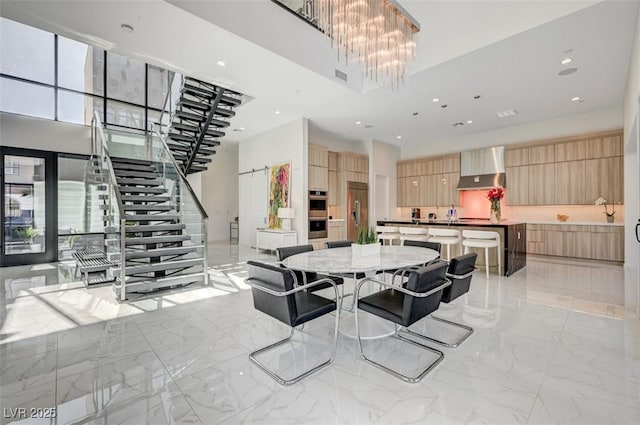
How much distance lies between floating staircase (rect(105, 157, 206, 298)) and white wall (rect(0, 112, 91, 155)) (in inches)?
73.9

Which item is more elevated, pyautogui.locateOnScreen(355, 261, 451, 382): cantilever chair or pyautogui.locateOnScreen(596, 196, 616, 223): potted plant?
pyautogui.locateOnScreen(596, 196, 616, 223): potted plant

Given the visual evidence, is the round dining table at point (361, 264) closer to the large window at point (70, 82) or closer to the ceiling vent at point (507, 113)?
the ceiling vent at point (507, 113)

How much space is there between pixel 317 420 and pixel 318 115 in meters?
6.59

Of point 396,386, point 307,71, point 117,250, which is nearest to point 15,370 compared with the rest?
point 117,250

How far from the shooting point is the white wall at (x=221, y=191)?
35.9 feet

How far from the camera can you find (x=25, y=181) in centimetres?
652

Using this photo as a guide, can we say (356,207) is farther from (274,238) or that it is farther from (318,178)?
(274,238)

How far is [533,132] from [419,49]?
5173mm

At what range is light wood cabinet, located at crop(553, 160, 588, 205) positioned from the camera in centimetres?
693

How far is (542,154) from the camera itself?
24.5ft

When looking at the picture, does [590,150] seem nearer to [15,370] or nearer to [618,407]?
[618,407]

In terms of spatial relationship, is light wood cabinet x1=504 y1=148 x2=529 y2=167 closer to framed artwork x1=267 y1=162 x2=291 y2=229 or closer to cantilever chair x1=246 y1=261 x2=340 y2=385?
framed artwork x1=267 y1=162 x2=291 y2=229

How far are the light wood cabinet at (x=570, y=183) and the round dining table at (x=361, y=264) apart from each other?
6193 mm

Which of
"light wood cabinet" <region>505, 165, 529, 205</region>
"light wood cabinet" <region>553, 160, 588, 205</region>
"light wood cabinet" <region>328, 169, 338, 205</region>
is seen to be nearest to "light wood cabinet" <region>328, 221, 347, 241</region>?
"light wood cabinet" <region>328, 169, 338, 205</region>
